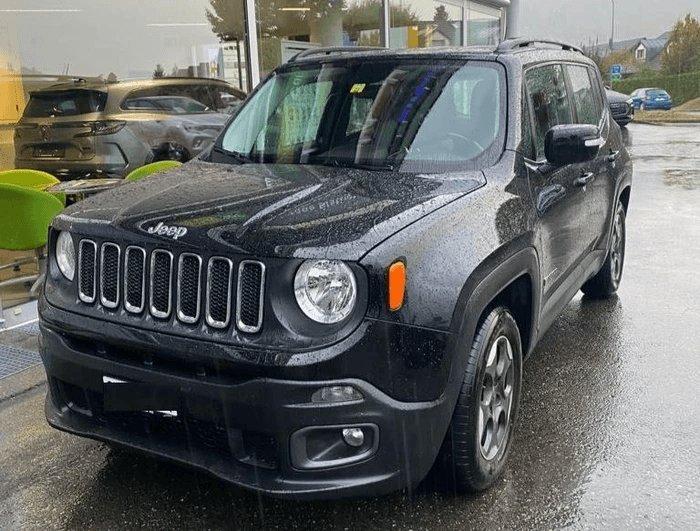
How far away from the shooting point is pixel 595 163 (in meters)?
4.79

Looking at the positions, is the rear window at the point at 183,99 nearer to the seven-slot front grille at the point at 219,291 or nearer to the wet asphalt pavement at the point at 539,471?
the wet asphalt pavement at the point at 539,471

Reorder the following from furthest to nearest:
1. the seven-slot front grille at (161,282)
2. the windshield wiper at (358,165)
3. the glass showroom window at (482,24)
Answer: the glass showroom window at (482,24) < the windshield wiper at (358,165) < the seven-slot front grille at (161,282)

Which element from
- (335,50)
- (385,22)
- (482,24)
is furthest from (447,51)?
(482,24)

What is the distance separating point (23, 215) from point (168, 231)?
320cm

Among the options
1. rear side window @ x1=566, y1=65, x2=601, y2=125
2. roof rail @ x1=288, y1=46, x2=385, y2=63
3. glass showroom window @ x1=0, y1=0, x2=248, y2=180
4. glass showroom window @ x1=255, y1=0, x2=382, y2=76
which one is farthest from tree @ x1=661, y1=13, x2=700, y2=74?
roof rail @ x1=288, y1=46, x2=385, y2=63

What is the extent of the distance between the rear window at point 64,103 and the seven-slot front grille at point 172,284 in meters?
4.16

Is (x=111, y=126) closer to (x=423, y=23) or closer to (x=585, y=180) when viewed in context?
(x=585, y=180)

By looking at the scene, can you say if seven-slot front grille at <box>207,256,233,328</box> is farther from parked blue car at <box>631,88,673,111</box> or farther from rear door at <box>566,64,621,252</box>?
parked blue car at <box>631,88,673,111</box>

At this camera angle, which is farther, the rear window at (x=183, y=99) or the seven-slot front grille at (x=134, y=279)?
the rear window at (x=183, y=99)

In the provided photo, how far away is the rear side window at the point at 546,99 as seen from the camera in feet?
12.8

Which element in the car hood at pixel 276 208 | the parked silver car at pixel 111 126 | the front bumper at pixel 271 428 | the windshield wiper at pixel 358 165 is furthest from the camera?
the parked silver car at pixel 111 126

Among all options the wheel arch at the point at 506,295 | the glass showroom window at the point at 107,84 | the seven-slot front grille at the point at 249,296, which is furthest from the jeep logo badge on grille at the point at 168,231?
the glass showroom window at the point at 107,84

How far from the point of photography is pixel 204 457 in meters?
2.66

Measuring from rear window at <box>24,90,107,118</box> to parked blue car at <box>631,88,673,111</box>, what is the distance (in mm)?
42030
